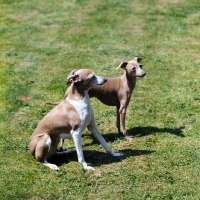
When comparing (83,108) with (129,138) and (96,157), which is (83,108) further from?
(129,138)

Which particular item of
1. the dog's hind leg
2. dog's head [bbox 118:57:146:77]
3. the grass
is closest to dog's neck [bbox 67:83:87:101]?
the dog's hind leg

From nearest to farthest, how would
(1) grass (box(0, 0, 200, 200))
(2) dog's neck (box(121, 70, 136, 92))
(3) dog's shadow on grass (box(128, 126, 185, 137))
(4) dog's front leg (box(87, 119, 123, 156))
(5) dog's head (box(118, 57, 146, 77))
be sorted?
(1) grass (box(0, 0, 200, 200)), (4) dog's front leg (box(87, 119, 123, 156)), (5) dog's head (box(118, 57, 146, 77)), (2) dog's neck (box(121, 70, 136, 92)), (3) dog's shadow on grass (box(128, 126, 185, 137))

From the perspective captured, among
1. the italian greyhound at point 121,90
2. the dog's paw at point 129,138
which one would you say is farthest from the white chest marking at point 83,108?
the dog's paw at point 129,138

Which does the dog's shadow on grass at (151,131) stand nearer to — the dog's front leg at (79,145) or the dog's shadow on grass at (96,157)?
the dog's shadow on grass at (96,157)

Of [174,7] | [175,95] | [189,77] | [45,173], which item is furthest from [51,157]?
[174,7]

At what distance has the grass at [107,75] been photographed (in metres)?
7.20

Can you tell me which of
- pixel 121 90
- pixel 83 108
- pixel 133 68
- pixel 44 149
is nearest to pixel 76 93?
pixel 83 108

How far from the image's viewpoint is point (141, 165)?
7684mm

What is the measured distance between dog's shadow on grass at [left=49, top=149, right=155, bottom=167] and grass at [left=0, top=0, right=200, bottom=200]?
0.02 metres

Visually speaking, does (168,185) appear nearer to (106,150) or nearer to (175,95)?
(106,150)

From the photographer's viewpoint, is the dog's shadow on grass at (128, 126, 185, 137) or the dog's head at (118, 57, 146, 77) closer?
the dog's head at (118, 57, 146, 77)

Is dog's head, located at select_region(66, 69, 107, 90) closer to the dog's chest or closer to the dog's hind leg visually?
the dog's chest

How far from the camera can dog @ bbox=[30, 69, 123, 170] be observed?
293 inches

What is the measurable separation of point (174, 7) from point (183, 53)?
4.88 metres
